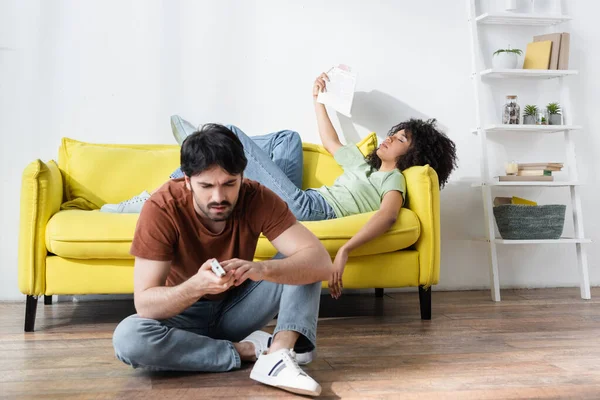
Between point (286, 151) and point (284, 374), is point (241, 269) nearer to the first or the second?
point (284, 374)

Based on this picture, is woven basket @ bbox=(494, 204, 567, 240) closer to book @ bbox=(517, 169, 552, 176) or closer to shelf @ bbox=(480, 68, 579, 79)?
book @ bbox=(517, 169, 552, 176)

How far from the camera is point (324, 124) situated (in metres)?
3.25

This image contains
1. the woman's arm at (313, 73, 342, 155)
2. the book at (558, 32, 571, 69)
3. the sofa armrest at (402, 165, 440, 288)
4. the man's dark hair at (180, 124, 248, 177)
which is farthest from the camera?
the book at (558, 32, 571, 69)

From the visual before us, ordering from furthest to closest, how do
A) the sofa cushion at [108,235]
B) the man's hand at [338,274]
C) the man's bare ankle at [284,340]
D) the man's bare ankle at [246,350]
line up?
the sofa cushion at [108,235] < the man's hand at [338,274] < the man's bare ankle at [246,350] < the man's bare ankle at [284,340]

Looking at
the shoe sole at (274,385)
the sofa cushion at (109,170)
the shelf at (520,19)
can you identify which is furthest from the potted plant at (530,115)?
the shoe sole at (274,385)

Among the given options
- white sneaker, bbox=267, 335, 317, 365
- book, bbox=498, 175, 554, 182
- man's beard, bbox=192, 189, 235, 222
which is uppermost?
book, bbox=498, 175, 554, 182

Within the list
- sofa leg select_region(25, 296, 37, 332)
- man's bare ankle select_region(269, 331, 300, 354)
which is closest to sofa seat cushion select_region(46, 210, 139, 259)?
sofa leg select_region(25, 296, 37, 332)

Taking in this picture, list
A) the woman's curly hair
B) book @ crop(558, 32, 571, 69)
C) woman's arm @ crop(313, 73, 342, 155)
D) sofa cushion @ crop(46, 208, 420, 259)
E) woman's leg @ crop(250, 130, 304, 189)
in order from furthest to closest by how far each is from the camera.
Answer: book @ crop(558, 32, 571, 69), woman's arm @ crop(313, 73, 342, 155), woman's leg @ crop(250, 130, 304, 189), the woman's curly hair, sofa cushion @ crop(46, 208, 420, 259)

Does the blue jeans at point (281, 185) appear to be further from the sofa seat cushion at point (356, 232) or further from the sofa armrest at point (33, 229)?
the sofa armrest at point (33, 229)

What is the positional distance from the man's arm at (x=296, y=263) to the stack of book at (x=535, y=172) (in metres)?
1.88

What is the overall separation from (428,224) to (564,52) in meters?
1.48

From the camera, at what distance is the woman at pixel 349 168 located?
2.70 metres

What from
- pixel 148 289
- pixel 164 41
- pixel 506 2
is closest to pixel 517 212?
pixel 506 2

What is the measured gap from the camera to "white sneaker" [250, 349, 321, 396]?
1560 mm
